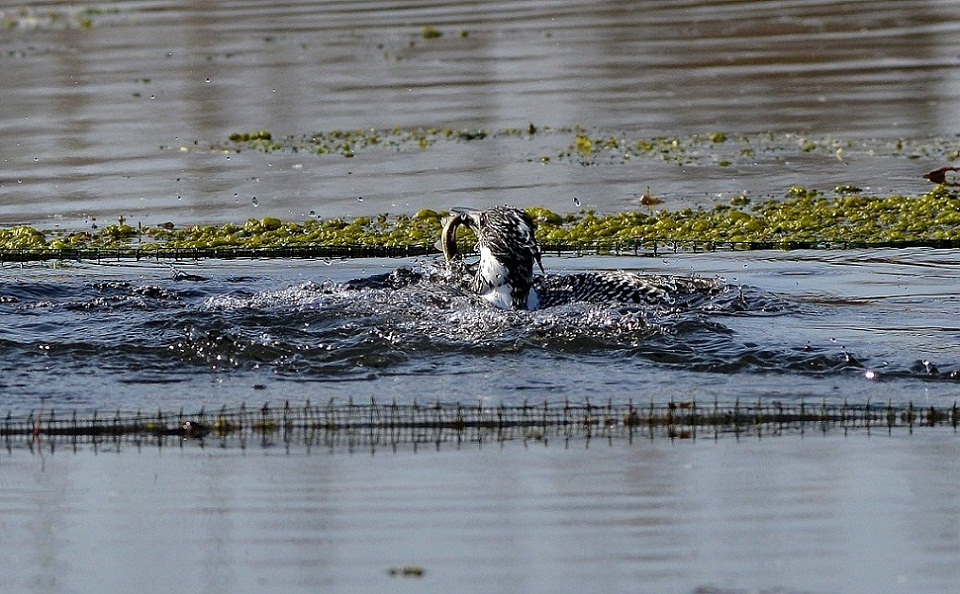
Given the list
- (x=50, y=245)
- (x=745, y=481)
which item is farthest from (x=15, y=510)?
(x=50, y=245)

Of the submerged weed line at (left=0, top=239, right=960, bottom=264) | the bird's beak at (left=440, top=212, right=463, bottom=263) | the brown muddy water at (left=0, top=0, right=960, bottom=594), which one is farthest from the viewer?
the submerged weed line at (left=0, top=239, right=960, bottom=264)

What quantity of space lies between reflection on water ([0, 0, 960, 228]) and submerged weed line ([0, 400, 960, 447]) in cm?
532

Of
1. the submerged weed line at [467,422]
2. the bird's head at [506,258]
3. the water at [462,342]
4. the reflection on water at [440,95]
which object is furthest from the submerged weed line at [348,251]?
the submerged weed line at [467,422]

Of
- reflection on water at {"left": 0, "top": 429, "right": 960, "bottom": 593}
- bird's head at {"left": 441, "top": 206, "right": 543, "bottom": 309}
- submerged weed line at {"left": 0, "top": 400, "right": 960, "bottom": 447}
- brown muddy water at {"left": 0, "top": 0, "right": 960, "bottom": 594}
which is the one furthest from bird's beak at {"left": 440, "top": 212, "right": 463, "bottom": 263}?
reflection on water at {"left": 0, "top": 429, "right": 960, "bottom": 593}

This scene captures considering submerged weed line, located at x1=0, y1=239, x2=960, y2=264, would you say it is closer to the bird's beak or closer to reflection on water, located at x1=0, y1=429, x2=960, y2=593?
the bird's beak

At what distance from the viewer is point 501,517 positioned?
217 inches

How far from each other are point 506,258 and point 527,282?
176mm

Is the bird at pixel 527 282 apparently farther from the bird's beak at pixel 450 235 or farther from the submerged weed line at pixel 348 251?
the submerged weed line at pixel 348 251

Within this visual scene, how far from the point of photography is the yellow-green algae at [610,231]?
10.9 meters

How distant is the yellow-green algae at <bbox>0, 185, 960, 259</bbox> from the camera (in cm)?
→ 1090

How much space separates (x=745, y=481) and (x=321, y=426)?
181 centimetres

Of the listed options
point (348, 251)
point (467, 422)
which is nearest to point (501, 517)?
point (467, 422)

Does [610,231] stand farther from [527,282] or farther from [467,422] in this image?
[467,422]

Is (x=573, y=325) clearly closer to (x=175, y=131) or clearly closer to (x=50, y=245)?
(x=50, y=245)
